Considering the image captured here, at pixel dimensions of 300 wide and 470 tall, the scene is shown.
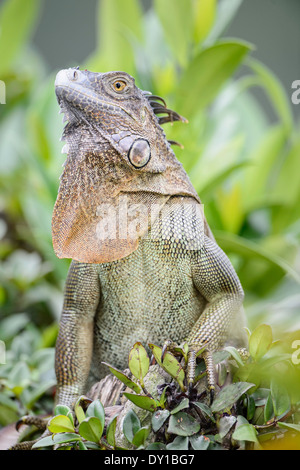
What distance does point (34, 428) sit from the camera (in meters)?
1.42

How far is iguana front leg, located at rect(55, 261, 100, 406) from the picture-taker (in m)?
1.32

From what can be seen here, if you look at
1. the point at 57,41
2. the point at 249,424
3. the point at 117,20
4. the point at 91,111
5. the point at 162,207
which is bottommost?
the point at 249,424

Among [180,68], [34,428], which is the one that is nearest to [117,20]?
[180,68]

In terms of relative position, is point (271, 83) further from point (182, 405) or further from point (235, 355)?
point (182, 405)

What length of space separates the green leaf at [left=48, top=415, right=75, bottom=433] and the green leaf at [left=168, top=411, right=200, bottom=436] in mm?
217

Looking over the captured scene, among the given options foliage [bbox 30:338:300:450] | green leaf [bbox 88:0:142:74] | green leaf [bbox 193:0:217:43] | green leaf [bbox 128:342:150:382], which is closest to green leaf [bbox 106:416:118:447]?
foliage [bbox 30:338:300:450]

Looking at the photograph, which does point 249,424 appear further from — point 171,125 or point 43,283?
point 43,283

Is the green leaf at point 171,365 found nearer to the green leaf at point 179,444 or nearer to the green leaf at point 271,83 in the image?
the green leaf at point 179,444

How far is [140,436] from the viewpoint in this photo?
1105mm

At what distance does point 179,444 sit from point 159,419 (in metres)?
0.06

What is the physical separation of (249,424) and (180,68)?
1469mm

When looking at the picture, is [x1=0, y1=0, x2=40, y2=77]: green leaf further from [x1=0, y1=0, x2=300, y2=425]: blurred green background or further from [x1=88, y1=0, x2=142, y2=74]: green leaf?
[x1=88, y1=0, x2=142, y2=74]: green leaf

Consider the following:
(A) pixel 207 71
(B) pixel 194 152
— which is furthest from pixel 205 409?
(A) pixel 207 71

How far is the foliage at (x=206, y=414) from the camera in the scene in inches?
43.1
